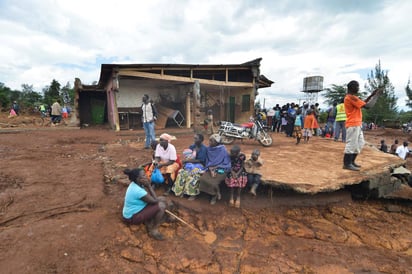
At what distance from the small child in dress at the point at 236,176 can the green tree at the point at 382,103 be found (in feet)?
78.6

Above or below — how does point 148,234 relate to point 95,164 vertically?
below

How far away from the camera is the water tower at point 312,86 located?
1071 inches

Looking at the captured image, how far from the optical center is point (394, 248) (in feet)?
10.4

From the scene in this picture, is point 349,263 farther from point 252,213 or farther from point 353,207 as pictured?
point 353,207

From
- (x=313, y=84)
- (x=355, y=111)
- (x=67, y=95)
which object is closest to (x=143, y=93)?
(x=355, y=111)

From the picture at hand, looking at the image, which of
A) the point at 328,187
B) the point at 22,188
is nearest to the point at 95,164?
the point at 22,188

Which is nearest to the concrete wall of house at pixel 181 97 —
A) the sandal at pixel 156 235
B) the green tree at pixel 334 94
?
the sandal at pixel 156 235

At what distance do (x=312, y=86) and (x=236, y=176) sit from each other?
92.2ft

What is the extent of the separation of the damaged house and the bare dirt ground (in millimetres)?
6802

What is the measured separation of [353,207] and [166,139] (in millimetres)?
3735

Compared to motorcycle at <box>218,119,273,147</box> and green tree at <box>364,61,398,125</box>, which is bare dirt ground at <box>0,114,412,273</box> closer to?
motorcycle at <box>218,119,273,147</box>

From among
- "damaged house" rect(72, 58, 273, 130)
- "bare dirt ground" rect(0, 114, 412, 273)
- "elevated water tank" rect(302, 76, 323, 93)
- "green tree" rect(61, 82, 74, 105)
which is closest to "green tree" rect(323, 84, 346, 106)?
"elevated water tank" rect(302, 76, 323, 93)

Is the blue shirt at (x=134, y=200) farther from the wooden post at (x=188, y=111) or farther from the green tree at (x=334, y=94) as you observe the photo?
the green tree at (x=334, y=94)

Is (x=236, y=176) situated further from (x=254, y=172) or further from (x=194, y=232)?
(x=194, y=232)
